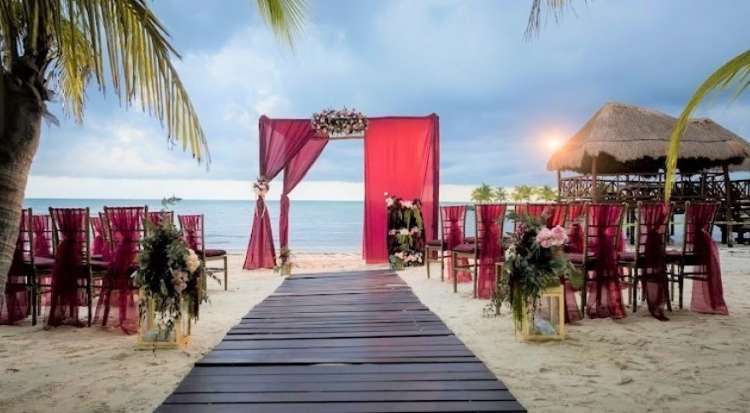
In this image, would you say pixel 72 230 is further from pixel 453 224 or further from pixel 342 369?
pixel 453 224

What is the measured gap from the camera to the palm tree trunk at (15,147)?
1.74m

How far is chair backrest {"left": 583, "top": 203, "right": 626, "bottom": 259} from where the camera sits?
450 cm

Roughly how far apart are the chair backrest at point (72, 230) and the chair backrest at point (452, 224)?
3.87 metres

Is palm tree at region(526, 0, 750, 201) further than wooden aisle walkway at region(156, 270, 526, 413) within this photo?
No

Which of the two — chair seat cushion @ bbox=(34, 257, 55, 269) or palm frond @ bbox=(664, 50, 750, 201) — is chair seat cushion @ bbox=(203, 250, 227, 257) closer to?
chair seat cushion @ bbox=(34, 257, 55, 269)

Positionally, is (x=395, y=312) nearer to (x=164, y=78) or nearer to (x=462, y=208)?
(x=462, y=208)

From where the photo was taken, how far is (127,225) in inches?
171

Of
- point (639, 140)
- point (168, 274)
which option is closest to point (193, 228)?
point (168, 274)

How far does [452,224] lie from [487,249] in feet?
3.80

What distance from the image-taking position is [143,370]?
3.16 meters

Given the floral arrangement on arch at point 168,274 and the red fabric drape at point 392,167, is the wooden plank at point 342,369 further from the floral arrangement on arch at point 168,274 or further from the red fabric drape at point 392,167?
the red fabric drape at point 392,167

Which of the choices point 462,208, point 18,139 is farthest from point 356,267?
point 18,139

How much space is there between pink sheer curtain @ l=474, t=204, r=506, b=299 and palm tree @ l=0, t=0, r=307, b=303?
343 cm

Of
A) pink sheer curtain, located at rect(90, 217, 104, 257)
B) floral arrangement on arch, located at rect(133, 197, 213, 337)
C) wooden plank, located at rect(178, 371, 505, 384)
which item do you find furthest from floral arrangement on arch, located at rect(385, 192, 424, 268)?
wooden plank, located at rect(178, 371, 505, 384)
